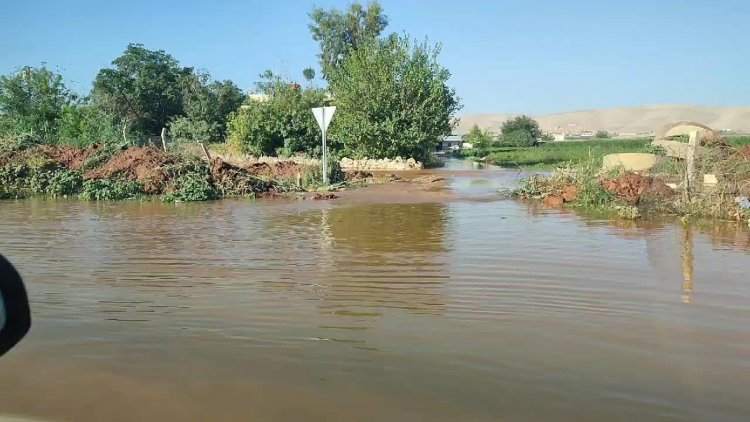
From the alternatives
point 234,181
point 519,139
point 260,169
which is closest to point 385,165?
point 260,169

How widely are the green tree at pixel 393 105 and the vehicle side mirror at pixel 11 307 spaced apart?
34.6 meters

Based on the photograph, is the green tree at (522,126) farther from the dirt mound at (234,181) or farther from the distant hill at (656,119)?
the dirt mound at (234,181)

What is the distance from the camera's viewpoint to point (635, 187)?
53.5 ft

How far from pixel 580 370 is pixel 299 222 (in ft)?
32.4

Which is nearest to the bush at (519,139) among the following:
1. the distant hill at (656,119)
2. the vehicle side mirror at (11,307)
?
the distant hill at (656,119)

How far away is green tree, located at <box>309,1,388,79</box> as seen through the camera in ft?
222

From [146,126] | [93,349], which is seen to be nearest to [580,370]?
[93,349]

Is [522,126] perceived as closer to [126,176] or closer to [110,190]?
[126,176]

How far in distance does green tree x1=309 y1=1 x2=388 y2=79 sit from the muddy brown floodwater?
5846 cm

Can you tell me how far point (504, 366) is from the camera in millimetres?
5246

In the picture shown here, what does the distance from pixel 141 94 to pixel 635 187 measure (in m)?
48.0

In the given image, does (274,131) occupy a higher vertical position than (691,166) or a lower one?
higher

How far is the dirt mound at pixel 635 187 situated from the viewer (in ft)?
51.6

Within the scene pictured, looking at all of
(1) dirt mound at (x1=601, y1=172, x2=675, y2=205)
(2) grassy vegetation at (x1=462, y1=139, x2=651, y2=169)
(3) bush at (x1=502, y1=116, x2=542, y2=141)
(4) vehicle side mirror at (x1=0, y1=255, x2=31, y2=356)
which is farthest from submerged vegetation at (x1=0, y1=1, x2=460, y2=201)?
(3) bush at (x1=502, y1=116, x2=542, y2=141)
